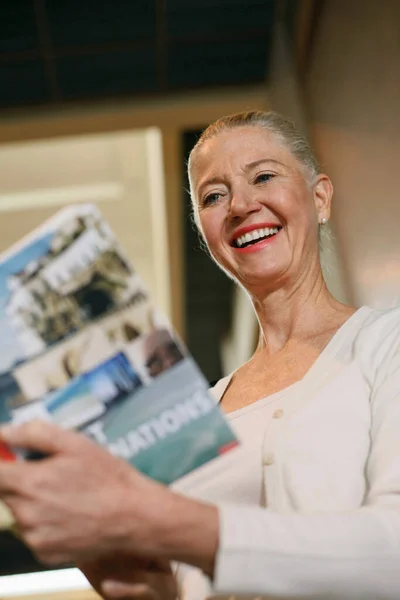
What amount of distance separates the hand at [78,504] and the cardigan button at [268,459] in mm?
273

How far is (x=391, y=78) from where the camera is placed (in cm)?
200

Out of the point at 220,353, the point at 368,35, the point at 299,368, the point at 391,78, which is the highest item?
the point at 368,35

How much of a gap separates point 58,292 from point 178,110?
3.08 metres

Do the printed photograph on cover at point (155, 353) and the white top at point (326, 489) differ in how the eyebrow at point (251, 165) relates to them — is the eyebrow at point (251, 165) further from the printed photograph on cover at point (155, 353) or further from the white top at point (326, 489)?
the printed photograph on cover at point (155, 353)

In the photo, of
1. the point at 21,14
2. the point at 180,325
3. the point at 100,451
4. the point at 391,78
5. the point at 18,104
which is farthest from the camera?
the point at 180,325

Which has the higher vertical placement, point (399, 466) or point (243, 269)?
point (243, 269)

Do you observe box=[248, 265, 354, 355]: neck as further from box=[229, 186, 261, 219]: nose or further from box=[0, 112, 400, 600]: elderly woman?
box=[229, 186, 261, 219]: nose

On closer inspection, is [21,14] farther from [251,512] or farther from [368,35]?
[251,512]

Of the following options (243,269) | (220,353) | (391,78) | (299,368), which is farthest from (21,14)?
(220,353)

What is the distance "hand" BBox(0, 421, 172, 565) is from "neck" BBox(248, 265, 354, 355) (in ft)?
1.82

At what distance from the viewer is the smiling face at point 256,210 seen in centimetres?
111

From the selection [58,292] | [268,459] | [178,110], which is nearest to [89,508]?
[58,292]

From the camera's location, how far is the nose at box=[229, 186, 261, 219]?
1113 mm

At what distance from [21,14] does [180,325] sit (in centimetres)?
295
